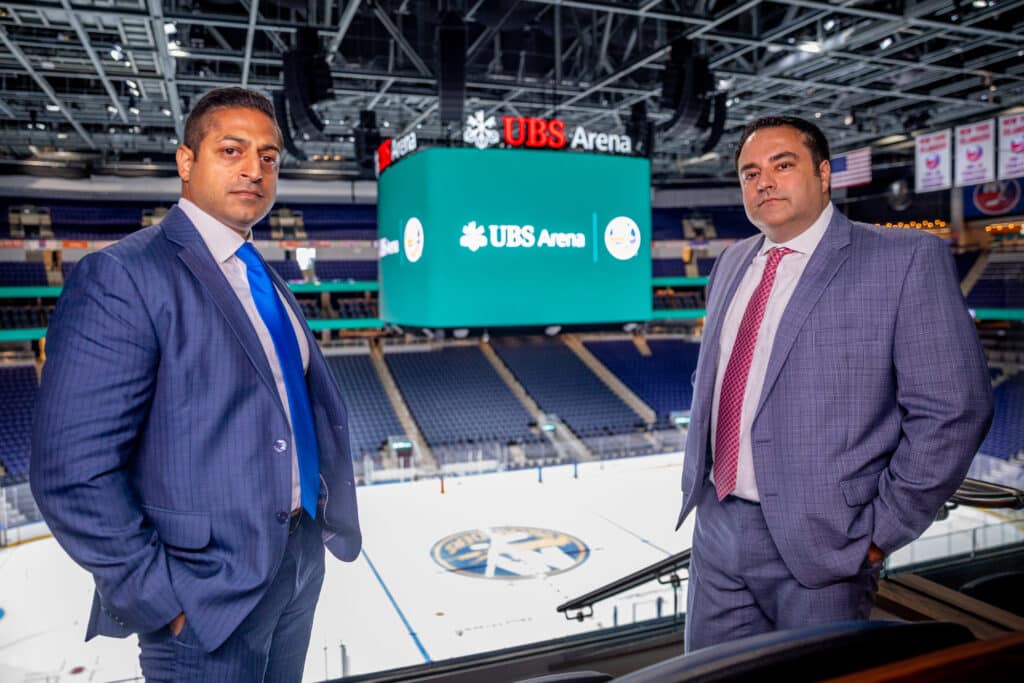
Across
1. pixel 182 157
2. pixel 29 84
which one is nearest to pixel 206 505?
pixel 182 157

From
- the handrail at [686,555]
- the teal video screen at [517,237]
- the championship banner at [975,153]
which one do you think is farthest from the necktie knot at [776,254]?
the championship banner at [975,153]

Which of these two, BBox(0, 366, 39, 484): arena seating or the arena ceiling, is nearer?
the arena ceiling

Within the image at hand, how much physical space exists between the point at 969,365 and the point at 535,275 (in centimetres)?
596

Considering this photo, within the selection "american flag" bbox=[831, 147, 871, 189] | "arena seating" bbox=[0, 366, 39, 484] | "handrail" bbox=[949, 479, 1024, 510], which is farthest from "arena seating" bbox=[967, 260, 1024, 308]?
"arena seating" bbox=[0, 366, 39, 484]

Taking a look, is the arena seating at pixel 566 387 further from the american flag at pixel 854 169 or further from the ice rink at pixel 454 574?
the american flag at pixel 854 169

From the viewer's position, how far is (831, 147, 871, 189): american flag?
384 inches

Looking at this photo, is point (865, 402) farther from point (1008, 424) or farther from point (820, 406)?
point (1008, 424)

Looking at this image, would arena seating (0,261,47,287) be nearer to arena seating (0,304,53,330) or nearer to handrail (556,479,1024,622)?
arena seating (0,304,53,330)

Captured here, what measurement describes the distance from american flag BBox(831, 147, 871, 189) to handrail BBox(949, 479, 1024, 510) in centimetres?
755

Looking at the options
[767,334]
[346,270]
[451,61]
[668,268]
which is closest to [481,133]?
Result: [451,61]

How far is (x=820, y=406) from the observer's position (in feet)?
5.08

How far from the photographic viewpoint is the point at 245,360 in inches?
50.8

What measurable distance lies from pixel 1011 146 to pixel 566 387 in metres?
10.9

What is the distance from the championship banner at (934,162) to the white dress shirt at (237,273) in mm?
10543
